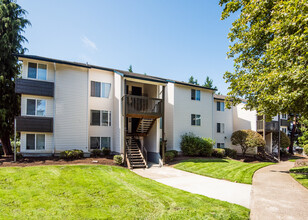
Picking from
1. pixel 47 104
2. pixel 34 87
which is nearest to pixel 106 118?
pixel 47 104

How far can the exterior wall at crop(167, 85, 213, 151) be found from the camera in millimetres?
20031

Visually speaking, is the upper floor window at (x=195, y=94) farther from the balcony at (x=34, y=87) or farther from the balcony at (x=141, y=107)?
the balcony at (x=34, y=87)

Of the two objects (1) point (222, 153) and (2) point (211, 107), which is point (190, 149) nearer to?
(1) point (222, 153)

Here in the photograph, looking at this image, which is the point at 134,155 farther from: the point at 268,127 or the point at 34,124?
the point at 268,127

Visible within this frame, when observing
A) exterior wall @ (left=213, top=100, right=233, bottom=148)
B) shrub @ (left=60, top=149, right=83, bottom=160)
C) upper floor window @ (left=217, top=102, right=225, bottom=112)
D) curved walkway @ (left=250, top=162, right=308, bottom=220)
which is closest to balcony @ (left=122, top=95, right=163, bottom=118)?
shrub @ (left=60, top=149, right=83, bottom=160)

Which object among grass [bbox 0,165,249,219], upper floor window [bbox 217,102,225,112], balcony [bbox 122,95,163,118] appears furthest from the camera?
upper floor window [bbox 217,102,225,112]

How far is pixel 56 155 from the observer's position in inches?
601

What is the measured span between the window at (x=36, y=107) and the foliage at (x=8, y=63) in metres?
2.76

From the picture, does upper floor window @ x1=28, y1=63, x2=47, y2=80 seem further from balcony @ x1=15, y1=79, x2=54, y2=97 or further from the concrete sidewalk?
the concrete sidewalk

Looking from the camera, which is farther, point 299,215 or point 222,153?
point 222,153

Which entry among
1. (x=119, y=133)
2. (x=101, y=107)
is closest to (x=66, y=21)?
(x=101, y=107)

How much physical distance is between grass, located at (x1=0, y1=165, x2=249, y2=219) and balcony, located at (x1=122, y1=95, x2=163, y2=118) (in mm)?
5688

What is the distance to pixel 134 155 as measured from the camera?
1536cm

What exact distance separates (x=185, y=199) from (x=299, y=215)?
334 centimetres
